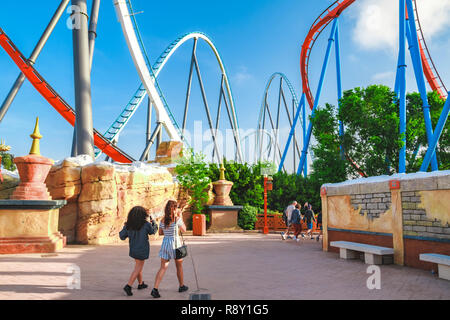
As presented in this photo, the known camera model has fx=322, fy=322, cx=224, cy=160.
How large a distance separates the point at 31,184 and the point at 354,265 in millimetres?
8788

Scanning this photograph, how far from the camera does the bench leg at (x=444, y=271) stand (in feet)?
18.6

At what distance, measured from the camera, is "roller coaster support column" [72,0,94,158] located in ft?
48.3

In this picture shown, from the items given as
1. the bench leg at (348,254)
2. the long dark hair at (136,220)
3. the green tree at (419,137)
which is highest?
the green tree at (419,137)

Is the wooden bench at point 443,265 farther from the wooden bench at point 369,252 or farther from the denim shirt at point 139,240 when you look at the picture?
the denim shirt at point 139,240

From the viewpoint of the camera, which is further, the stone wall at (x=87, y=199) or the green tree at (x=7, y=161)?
the green tree at (x=7, y=161)

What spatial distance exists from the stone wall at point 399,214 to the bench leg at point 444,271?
62cm

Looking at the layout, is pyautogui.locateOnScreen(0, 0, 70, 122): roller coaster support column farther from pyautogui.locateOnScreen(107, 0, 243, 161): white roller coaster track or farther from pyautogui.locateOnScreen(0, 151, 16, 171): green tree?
pyautogui.locateOnScreen(0, 151, 16, 171): green tree

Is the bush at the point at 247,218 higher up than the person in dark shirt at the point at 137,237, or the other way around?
the person in dark shirt at the point at 137,237

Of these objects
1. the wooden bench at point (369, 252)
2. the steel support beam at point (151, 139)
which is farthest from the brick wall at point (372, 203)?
the steel support beam at point (151, 139)
